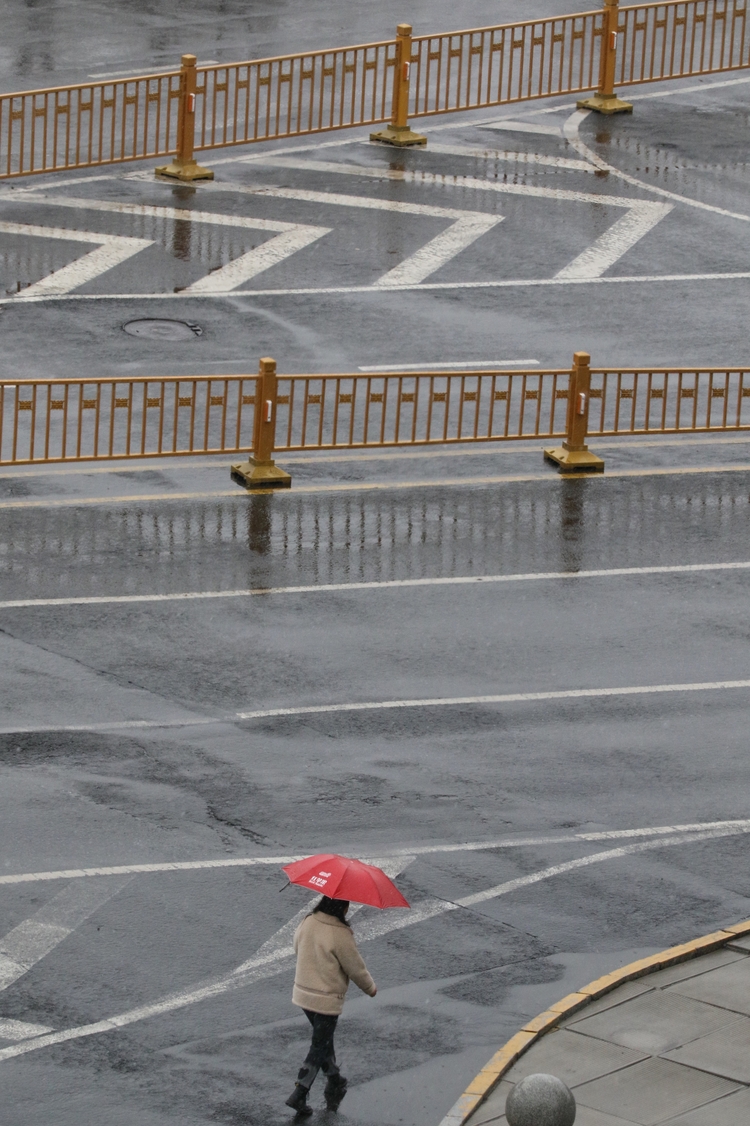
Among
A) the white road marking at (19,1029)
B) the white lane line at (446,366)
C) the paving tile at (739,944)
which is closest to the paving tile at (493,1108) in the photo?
the paving tile at (739,944)

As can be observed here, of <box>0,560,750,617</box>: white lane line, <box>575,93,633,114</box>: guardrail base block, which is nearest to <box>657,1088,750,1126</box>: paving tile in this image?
<box>0,560,750,617</box>: white lane line

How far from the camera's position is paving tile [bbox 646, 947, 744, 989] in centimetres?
1179

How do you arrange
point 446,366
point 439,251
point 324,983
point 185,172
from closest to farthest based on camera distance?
1. point 324,983
2. point 446,366
3. point 439,251
4. point 185,172

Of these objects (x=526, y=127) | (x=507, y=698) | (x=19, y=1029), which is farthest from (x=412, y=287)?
(x=19, y=1029)

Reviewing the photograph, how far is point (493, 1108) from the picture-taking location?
10.5 metres

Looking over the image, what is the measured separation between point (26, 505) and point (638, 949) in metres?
8.11

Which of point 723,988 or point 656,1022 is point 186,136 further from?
point 656,1022

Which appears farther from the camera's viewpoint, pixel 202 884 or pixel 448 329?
pixel 448 329

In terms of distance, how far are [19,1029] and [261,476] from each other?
8.89 m

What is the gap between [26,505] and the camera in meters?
18.5

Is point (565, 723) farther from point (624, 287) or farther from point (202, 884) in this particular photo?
point (624, 287)

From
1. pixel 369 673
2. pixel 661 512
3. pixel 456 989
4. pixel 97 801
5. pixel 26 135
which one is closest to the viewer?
pixel 456 989

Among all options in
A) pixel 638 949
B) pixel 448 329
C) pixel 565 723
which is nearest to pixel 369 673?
pixel 565 723

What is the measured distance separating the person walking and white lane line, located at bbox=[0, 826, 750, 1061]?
103 cm
